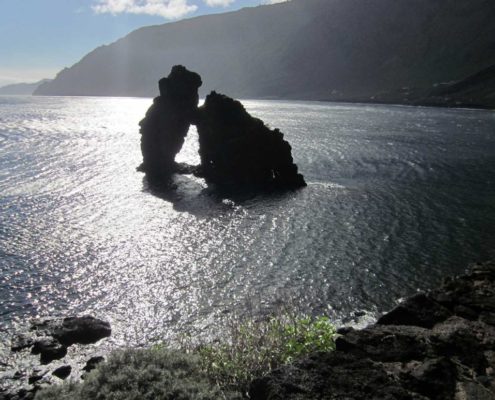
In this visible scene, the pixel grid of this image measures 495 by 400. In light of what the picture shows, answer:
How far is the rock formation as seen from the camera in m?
63.1

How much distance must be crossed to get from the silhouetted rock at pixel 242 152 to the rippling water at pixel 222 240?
358 centimetres

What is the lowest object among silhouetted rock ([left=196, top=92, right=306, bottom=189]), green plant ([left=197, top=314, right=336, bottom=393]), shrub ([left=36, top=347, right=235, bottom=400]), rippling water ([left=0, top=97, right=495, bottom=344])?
rippling water ([left=0, top=97, right=495, bottom=344])

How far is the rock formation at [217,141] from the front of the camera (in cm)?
6312

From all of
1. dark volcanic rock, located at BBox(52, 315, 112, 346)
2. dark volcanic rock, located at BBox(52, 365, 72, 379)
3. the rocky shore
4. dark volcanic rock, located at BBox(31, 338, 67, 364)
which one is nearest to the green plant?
the rocky shore

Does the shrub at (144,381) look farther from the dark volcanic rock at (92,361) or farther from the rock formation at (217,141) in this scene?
the rock formation at (217,141)

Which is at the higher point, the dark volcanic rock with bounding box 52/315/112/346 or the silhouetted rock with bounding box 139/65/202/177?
the silhouetted rock with bounding box 139/65/202/177

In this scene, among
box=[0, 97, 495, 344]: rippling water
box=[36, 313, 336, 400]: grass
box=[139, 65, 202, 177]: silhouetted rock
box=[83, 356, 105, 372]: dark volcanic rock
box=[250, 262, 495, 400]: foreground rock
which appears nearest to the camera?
box=[36, 313, 336, 400]: grass

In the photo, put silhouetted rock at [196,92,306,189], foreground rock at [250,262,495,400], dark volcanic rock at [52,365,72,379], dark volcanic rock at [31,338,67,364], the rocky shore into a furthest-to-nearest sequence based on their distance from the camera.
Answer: silhouetted rock at [196,92,306,189], dark volcanic rock at [31,338,67,364], dark volcanic rock at [52,365,72,379], the rocky shore, foreground rock at [250,262,495,400]

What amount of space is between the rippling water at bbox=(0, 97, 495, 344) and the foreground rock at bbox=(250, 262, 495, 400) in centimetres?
651

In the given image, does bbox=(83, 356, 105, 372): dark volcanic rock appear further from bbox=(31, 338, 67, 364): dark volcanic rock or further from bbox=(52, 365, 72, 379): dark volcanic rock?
bbox=(31, 338, 67, 364): dark volcanic rock

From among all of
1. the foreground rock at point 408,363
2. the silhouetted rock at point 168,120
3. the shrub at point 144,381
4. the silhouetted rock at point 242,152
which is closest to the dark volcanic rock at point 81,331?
the shrub at point 144,381

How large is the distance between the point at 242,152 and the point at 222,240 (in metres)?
25.4

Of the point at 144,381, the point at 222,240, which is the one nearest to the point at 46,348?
the point at 144,381

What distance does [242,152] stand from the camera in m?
63.5
